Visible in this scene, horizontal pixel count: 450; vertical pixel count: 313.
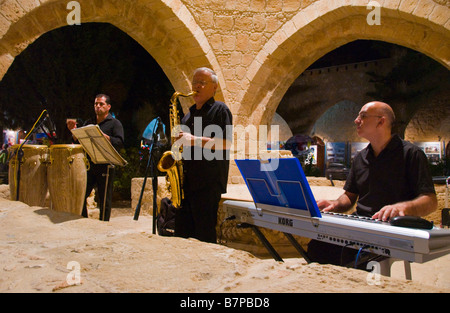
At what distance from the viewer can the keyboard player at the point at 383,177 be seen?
1.92 meters

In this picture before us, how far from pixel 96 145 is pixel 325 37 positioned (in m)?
4.08

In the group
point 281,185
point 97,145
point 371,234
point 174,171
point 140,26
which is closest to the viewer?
point 371,234

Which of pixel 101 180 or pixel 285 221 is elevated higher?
pixel 101 180

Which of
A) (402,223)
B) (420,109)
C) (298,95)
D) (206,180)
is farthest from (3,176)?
(420,109)

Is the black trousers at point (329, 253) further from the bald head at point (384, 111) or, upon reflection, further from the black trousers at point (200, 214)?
the bald head at point (384, 111)

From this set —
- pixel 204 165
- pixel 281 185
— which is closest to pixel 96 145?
pixel 204 165

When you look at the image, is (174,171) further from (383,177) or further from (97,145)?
(383,177)

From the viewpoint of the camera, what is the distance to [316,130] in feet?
53.4

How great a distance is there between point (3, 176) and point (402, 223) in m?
8.69

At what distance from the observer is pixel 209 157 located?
2.24m

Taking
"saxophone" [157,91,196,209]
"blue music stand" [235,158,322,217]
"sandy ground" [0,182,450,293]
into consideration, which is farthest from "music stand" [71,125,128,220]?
"blue music stand" [235,158,322,217]

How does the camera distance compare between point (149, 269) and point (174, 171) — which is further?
point (174, 171)

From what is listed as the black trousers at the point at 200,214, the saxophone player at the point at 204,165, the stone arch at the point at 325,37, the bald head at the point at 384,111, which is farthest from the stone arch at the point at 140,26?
the bald head at the point at 384,111
